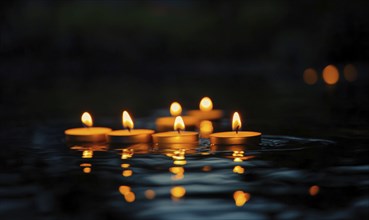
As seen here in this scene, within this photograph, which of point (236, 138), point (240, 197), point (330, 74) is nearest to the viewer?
point (240, 197)

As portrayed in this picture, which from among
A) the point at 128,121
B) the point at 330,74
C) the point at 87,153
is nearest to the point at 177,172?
the point at 87,153

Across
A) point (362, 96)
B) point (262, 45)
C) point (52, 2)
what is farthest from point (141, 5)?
point (362, 96)

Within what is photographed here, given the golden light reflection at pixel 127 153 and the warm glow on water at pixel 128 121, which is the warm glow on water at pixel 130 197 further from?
the warm glow on water at pixel 128 121

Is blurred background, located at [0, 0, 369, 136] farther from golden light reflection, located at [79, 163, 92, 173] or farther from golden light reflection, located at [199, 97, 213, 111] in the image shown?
golden light reflection, located at [79, 163, 92, 173]

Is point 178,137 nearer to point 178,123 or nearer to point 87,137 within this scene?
point 178,123

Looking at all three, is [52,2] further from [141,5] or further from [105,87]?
[105,87]

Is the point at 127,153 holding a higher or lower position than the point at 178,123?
lower

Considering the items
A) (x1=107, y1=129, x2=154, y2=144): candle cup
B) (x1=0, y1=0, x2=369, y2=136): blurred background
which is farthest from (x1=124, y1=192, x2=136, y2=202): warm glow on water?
(x1=0, y1=0, x2=369, y2=136): blurred background
